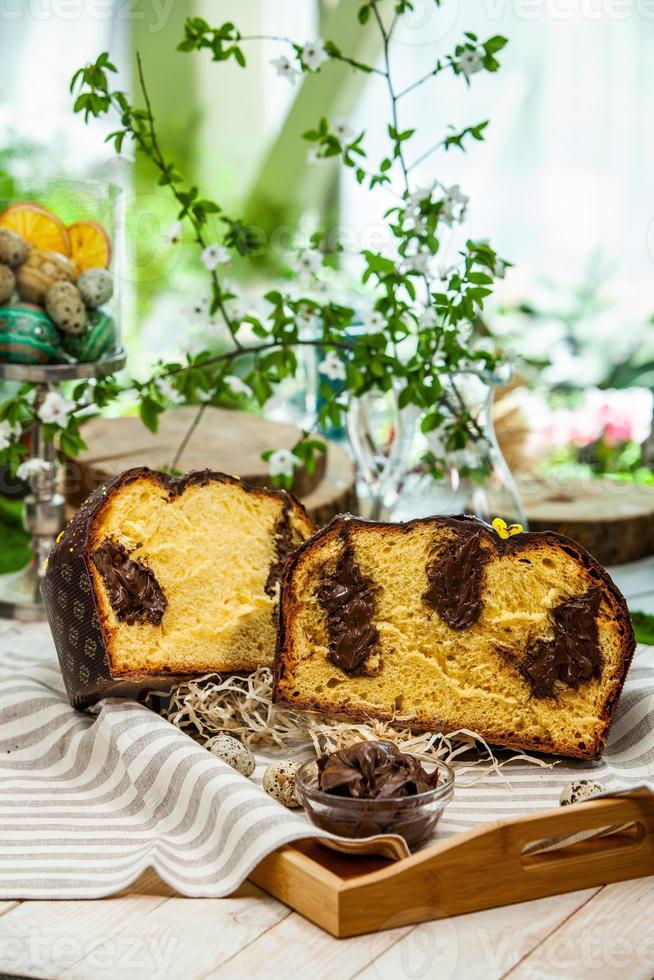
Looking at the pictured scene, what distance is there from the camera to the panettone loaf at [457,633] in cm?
179

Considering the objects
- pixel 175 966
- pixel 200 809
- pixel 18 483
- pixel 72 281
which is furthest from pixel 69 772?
pixel 18 483

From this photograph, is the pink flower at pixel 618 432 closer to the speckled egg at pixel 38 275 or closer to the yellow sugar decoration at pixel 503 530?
the speckled egg at pixel 38 275

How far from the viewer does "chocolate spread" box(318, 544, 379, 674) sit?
185cm

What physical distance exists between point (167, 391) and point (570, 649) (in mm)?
1193

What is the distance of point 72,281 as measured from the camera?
8.53 ft

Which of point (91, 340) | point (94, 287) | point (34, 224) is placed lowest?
point (91, 340)

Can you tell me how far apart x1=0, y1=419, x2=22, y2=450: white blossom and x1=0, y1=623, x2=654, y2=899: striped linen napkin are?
2.11ft

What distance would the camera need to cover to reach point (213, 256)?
8.41 ft

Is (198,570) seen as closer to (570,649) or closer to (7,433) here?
(570,649)

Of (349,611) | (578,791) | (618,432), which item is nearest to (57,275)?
(349,611)

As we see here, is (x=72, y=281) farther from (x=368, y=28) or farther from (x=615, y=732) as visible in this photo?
(x=368, y=28)

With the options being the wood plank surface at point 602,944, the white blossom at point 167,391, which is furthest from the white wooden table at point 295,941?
the white blossom at point 167,391

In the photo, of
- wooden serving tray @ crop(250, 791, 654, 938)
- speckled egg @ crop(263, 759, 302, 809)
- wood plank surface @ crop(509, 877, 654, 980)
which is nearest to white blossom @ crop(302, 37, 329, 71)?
speckled egg @ crop(263, 759, 302, 809)

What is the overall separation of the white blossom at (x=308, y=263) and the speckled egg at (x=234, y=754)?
1.21m
